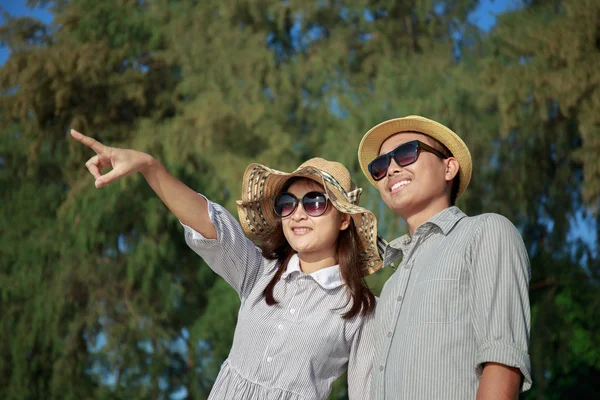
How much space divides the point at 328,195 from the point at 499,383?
94 cm

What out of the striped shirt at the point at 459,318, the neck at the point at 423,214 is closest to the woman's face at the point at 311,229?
the neck at the point at 423,214

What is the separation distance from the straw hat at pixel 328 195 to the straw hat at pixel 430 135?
14 cm

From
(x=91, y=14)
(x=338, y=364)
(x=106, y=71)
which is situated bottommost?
(x=338, y=364)

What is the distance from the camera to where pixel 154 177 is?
222cm

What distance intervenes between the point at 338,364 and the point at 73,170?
7606 millimetres

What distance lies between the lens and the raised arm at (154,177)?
2.09 meters

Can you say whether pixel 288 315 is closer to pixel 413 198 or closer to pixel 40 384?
pixel 413 198

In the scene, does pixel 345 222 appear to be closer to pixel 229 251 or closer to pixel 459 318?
pixel 229 251

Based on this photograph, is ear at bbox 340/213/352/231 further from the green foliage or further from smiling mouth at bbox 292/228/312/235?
the green foliage

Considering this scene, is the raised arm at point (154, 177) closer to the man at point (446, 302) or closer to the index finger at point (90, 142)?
the index finger at point (90, 142)

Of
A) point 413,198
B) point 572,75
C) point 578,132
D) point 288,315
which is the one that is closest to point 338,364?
point 288,315

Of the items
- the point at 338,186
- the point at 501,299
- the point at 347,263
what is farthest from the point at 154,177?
the point at 501,299

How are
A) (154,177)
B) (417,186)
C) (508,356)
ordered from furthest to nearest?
(154,177)
(417,186)
(508,356)

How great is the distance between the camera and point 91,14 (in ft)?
30.3
